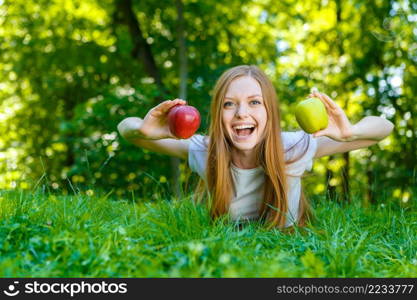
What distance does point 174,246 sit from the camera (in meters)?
2.33

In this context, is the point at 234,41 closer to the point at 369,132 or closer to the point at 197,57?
the point at 197,57

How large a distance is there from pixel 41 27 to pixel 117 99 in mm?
2607

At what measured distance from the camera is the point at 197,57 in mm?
7020

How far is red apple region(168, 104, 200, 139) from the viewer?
2.84m

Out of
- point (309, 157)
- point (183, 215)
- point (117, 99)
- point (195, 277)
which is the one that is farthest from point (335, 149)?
point (117, 99)

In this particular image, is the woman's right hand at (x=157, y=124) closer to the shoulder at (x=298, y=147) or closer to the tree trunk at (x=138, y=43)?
the shoulder at (x=298, y=147)

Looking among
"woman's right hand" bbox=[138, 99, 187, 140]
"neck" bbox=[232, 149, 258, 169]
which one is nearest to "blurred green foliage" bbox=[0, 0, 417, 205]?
"neck" bbox=[232, 149, 258, 169]

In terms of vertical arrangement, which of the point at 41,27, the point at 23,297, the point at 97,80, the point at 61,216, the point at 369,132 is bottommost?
the point at 23,297

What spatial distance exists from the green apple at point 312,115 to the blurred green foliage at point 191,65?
275 cm

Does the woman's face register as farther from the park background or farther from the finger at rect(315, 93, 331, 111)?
the park background

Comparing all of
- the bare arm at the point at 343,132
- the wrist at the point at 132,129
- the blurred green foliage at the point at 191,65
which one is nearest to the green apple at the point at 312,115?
the bare arm at the point at 343,132

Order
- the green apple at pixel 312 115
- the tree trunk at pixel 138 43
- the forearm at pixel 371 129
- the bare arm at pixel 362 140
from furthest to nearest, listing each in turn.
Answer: the tree trunk at pixel 138 43 → the bare arm at pixel 362 140 → the forearm at pixel 371 129 → the green apple at pixel 312 115

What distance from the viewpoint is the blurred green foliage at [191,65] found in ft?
19.9

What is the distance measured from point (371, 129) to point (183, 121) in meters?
1.20
